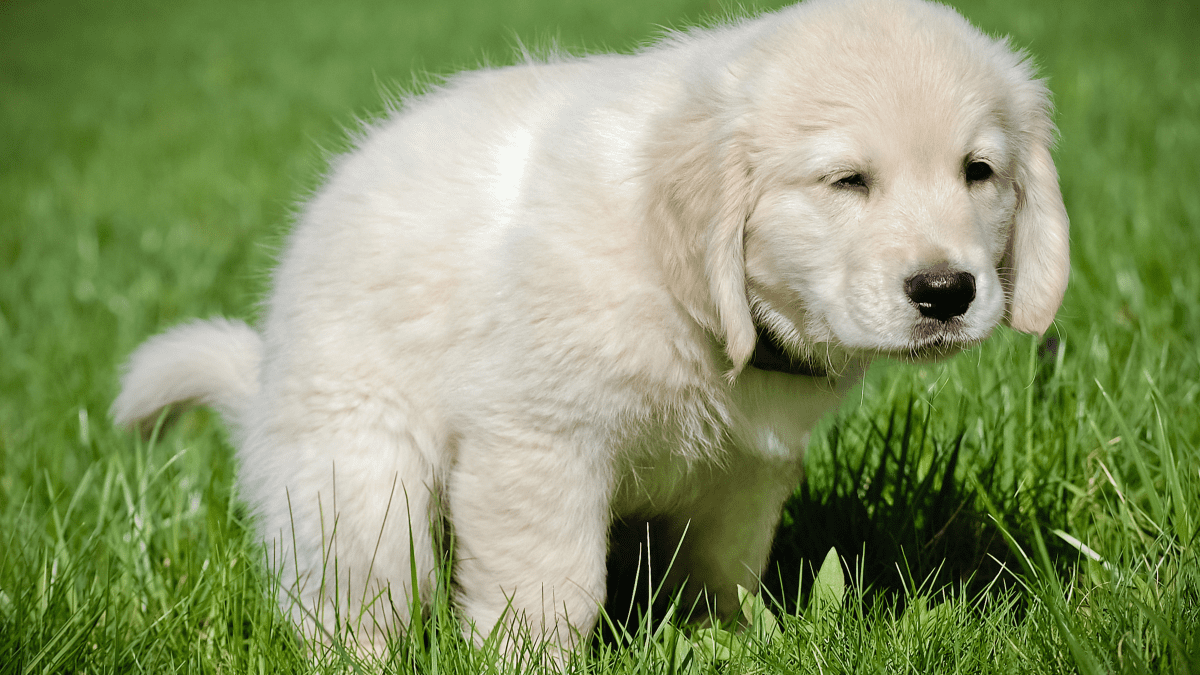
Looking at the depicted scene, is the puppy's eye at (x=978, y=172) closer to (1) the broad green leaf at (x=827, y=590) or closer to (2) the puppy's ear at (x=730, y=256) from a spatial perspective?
(2) the puppy's ear at (x=730, y=256)

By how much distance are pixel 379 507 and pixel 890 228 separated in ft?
4.15

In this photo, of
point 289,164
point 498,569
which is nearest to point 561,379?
point 498,569

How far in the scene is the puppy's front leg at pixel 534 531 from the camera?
210 centimetres

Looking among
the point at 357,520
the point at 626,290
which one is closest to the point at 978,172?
the point at 626,290

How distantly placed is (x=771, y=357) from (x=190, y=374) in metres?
1.70

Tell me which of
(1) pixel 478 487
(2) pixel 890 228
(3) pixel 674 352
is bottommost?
(1) pixel 478 487

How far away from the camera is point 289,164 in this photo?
763 centimetres

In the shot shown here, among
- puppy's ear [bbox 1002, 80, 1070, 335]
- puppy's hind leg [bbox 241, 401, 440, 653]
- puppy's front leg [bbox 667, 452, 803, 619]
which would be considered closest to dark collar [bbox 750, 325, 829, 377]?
puppy's front leg [bbox 667, 452, 803, 619]

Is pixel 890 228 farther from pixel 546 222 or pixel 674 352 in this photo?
pixel 546 222

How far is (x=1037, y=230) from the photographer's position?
2.17 m

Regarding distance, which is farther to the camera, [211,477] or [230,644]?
[211,477]

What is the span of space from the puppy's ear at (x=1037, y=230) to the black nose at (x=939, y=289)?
40 cm

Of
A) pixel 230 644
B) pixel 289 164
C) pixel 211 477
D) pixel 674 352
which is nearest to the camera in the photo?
pixel 674 352

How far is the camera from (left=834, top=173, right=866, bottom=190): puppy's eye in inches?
75.4
